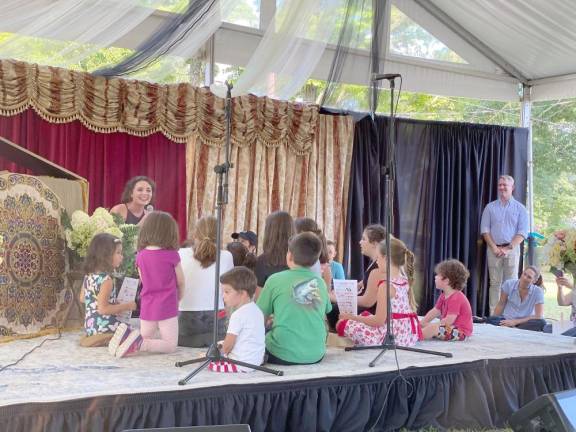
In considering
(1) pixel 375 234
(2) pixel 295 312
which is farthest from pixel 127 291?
(1) pixel 375 234

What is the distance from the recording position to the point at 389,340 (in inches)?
153

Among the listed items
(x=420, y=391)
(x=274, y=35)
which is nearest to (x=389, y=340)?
(x=420, y=391)

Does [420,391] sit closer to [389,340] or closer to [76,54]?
[389,340]

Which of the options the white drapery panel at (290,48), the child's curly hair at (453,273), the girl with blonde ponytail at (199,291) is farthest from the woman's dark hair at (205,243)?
the child's curly hair at (453,273)

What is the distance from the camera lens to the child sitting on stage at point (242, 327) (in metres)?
3.29

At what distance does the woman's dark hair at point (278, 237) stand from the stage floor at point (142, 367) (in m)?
0.63

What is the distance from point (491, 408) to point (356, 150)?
11.5ft

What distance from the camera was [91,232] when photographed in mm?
4180

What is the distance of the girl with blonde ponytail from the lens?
3.93 metres

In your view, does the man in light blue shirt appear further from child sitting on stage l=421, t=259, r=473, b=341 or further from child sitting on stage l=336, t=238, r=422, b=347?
child sitting on stage l=336, t=238, r=422, b=347

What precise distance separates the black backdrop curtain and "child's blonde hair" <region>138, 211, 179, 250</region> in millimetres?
3355

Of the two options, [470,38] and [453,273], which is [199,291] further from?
[470,38]

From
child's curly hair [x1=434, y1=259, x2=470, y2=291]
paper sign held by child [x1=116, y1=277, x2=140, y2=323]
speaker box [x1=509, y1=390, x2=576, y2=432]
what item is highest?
child's curly hair [x1=434, y1=259, x2=470, y2=291]

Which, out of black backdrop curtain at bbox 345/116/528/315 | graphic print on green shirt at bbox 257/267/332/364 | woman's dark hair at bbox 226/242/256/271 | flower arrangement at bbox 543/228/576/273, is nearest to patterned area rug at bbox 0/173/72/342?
woman's dark hair at bbox 226/242/256/271
